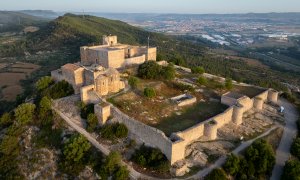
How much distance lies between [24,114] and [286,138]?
85.0 feet

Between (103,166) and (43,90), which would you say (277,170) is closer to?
(103,166)

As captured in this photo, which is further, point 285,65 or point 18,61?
point 285,65

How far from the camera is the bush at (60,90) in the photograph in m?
32.9

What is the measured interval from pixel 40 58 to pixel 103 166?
63419 mm

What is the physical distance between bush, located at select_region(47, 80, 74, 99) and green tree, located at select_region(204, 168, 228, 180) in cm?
1839

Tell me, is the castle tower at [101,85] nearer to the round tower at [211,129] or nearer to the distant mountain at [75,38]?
the round tower at [211,129]

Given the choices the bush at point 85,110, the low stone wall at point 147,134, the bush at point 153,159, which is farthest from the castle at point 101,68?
the bush at point 153,159

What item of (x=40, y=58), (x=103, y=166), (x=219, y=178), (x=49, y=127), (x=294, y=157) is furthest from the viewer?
(x=40, y=58)

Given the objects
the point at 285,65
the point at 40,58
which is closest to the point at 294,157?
the point at 40,58

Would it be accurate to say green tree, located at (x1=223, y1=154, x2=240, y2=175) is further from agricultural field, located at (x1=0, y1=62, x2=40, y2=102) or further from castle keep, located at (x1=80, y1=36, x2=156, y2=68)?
agricultural field, located at (x1=0, y1=62, x2=40, y2=102)

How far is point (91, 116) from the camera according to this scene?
89.8 feet

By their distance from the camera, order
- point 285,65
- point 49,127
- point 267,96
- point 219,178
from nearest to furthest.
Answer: point 219,178
point 49,127
point 267,96
point 285,65

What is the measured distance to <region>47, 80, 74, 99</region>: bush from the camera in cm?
3288

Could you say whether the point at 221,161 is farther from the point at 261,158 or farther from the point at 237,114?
the point at 237,114
